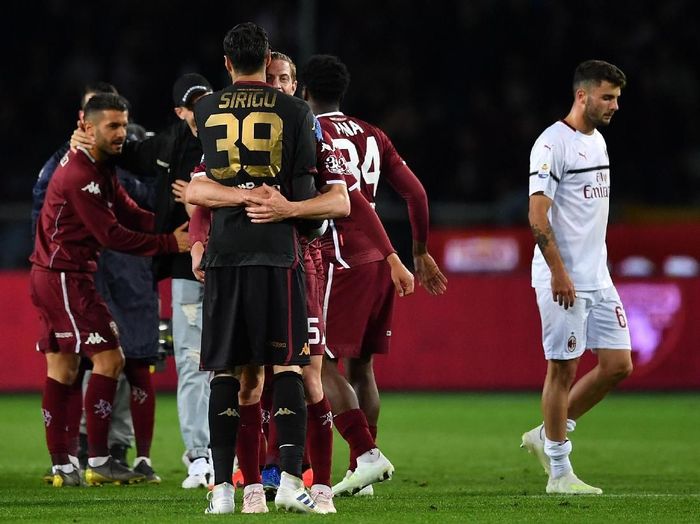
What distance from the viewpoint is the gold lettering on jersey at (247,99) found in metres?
6.37

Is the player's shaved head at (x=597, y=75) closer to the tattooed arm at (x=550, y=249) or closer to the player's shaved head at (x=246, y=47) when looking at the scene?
the tattooed arm at (x=550, y=249)

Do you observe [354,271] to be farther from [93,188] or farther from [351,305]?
[93,188]

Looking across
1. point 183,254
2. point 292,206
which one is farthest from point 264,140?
point 183,254

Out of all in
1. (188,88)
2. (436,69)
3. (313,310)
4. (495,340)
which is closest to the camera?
(313,310)

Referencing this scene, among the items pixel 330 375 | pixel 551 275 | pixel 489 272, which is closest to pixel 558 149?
pixel 551 275

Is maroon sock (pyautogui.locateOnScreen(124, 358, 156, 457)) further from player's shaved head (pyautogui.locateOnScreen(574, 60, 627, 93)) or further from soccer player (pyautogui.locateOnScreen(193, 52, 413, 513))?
player's shaved head (pyautogui.locateOnScreen(574, 60, 627, 93))

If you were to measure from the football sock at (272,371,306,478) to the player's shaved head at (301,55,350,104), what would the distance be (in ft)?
7.12

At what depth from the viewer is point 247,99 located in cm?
638

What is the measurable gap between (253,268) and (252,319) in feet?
0.76

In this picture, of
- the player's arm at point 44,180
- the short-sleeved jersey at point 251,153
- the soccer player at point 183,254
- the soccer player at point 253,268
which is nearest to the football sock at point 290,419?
the soccer player at point 253,268

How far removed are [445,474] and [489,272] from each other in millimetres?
9015

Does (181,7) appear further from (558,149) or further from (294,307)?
(294,307)

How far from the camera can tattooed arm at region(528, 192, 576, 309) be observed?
788 cm

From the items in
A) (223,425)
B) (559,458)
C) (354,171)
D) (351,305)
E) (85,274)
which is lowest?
(559,458)
